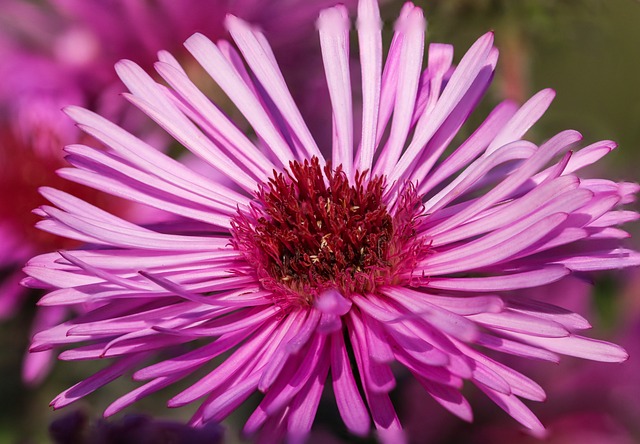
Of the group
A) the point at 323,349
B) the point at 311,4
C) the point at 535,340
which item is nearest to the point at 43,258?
the point at 323,349

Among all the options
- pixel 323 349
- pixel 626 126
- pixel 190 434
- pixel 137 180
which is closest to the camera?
pixel 190 434

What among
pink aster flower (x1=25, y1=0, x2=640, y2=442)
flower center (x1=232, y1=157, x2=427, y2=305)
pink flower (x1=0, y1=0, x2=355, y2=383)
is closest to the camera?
pink aster flower (x1=25, y1=0, x2=640, y2=442)

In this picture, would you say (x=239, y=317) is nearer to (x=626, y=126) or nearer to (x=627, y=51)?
(x=626, y=126)

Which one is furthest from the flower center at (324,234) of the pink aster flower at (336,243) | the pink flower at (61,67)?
the pink flower at (61,67)

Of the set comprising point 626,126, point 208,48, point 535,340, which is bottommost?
point 535,340

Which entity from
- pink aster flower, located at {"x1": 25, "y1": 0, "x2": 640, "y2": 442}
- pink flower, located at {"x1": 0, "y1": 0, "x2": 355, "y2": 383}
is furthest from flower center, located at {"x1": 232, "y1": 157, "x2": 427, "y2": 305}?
pink flower, located at {"x1": 0, "y1": 0, "x2": 355, "y2": 383}

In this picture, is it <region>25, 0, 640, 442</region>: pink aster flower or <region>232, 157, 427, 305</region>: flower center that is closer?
<region>25, 0, 640, 442</region>: pink aster flower

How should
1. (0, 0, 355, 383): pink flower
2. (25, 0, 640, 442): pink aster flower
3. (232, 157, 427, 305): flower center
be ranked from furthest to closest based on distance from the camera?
(0, 0, 355, 383): pink flower → (232, 157, 427, 305): flower center → (25, 0, 640, 442): pink aster flower

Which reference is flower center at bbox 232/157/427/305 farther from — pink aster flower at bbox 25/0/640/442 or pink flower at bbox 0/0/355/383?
pink flower at bbox 0/0/355/383
